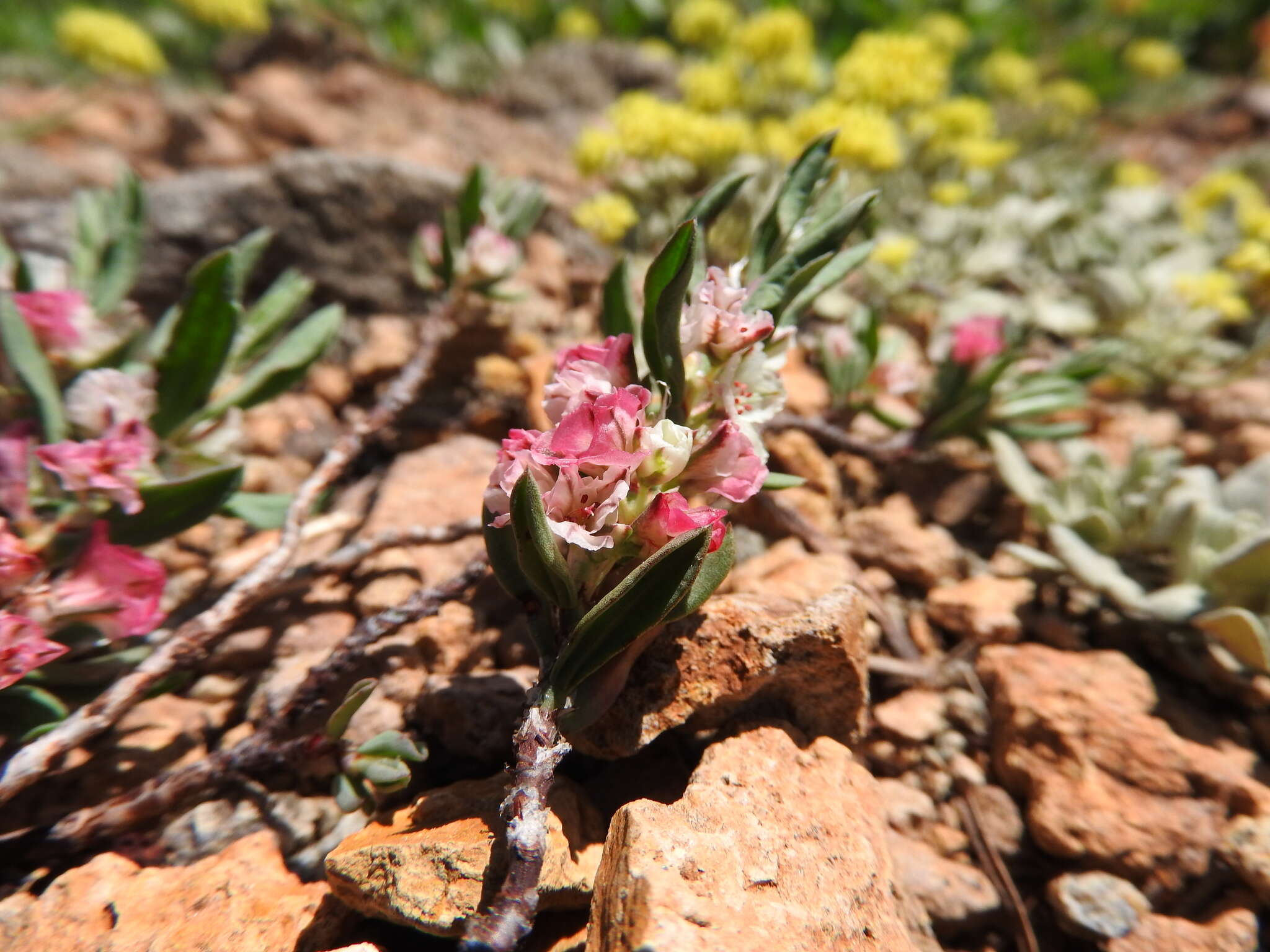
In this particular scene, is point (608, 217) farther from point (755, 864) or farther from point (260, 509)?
point (755, 864)

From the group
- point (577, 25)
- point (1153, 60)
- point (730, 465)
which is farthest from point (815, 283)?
point (1153, 60)

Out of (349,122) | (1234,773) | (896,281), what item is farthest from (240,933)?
(349,122)

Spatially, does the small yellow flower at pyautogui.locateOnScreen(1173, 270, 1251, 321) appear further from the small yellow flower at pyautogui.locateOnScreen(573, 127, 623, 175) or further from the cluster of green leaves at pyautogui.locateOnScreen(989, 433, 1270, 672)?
the small yellow flower at pyautogui.locateOnScreen(573, 127, 623, 175)

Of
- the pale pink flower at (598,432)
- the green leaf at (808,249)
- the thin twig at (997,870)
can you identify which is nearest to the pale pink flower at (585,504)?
the pale pink flower at (598,432)

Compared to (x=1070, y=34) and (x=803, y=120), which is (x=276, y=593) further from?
(x=1070, y=34)

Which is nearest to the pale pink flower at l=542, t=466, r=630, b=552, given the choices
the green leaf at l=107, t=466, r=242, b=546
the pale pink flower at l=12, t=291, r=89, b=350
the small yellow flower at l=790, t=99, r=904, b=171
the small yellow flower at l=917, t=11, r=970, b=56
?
the green leaf at l=107, t=466, r=242, b=546

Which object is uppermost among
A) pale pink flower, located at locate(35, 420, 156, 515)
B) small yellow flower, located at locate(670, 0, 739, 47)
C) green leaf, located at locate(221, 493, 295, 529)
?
small yellow flower, located at locate(670, 0, 739, 47)
